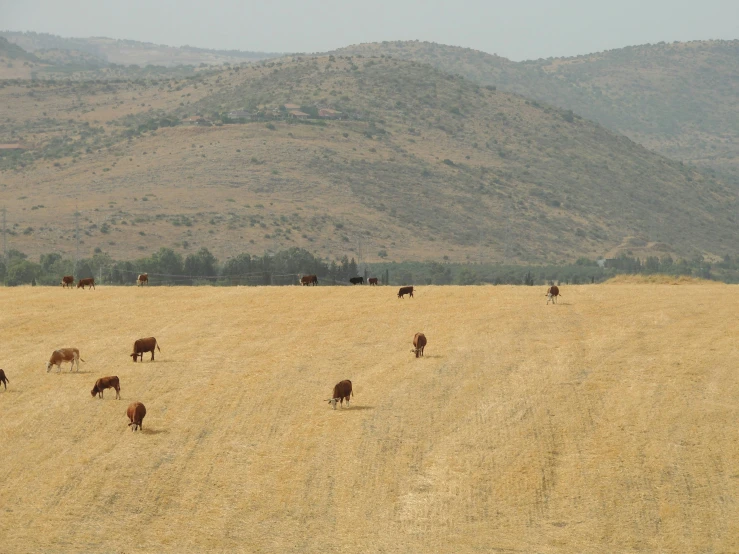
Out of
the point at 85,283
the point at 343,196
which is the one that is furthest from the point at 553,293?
the point at 343,196

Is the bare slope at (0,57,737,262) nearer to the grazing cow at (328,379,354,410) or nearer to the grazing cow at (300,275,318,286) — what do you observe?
the grazing cow at (300,275,318,286)

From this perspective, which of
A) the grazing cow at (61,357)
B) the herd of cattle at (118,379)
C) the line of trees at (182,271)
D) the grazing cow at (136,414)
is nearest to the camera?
the grazing cow at (136,414)

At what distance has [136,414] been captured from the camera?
32.1m

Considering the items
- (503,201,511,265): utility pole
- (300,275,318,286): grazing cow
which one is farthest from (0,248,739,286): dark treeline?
(503,201,511,265): utility pole

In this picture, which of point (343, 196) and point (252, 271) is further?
point (343, 196)

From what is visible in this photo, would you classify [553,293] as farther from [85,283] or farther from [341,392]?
[85,283]

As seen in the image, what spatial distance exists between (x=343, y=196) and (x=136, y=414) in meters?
123

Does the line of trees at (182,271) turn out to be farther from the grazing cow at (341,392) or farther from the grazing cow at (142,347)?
the grazing cow at (341,392)

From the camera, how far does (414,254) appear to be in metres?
136

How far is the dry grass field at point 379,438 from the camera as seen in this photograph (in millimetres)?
26469

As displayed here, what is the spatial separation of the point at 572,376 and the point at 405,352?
7.00 metres

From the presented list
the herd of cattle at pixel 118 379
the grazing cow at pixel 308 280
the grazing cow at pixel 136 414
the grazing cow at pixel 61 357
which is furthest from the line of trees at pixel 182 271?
the grazing cow at pixel 136 414

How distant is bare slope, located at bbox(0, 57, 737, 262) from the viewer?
5295 inches

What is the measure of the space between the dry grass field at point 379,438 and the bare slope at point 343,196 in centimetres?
7997
